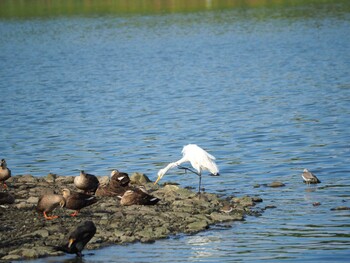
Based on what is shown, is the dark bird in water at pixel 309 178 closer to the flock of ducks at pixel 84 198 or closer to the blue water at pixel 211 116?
the blue water at pixel 211 116

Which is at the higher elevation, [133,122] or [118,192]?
[118,192]

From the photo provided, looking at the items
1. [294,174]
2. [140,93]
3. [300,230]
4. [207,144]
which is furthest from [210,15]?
[300,230]

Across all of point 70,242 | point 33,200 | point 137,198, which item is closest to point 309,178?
point 137,198

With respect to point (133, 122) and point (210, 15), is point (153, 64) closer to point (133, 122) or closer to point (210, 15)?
point (133, 122)

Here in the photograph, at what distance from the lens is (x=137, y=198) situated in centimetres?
1789

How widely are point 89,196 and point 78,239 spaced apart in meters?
2.88

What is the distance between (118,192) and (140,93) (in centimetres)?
2524

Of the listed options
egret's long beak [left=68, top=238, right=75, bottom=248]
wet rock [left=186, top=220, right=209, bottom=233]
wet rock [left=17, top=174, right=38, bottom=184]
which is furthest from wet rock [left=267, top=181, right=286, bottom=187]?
egret's long beak [left=68, top=238, right=75, bottom=248]

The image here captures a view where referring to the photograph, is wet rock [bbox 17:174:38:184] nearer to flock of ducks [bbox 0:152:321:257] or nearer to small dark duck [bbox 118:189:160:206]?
flock of ducks [bbox 0:152:321:257]

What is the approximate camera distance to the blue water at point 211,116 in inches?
651

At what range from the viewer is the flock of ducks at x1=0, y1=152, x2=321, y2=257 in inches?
579

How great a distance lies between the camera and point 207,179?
74.4 feet

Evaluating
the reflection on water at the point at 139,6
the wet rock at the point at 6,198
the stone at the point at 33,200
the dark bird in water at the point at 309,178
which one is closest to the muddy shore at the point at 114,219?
the stone at the point at 33,200

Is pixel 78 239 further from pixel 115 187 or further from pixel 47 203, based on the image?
pixel 115 187
